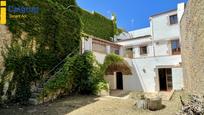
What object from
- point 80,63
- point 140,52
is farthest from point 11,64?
point 140,52

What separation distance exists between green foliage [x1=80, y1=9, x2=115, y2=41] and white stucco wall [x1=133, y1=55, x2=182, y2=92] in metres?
6.60

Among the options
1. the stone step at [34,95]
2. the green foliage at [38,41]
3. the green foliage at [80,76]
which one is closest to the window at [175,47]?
the green foliage at [80,76]

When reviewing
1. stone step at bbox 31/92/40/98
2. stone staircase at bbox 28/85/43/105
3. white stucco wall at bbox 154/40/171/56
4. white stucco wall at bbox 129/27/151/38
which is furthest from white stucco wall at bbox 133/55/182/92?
stone step at bbox 31/92/40/98

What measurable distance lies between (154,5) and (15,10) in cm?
1680

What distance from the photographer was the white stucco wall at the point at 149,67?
17.5 meters

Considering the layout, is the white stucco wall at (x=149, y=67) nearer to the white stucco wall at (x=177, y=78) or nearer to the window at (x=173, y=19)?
the white stucco wall at (x=177, y=78)

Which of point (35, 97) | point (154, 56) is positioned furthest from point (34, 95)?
point (154, 56)

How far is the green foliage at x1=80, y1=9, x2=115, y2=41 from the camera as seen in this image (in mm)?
21906

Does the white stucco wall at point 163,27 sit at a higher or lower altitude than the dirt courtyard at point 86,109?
higher

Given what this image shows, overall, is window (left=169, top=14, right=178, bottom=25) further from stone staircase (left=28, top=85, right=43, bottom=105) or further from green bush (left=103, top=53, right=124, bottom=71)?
stone staircase (left=28, top=85, right=43, bottom=105)

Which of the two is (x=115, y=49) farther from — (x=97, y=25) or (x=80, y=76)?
(x=97, y=25)

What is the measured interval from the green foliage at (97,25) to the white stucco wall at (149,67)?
660cm

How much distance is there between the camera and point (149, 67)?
59.9 feet

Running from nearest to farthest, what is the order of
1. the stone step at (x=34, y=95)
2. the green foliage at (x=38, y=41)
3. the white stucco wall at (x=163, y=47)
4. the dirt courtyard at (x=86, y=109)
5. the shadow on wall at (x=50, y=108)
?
the dirt courtyard at (x=86, y=109) → the shadow on wall at (x=50, y=108) → the stone step at (x=34, y=95) → the green foliage at (x=38, y=41) → the white stucco wall at (x=163, y=47)
